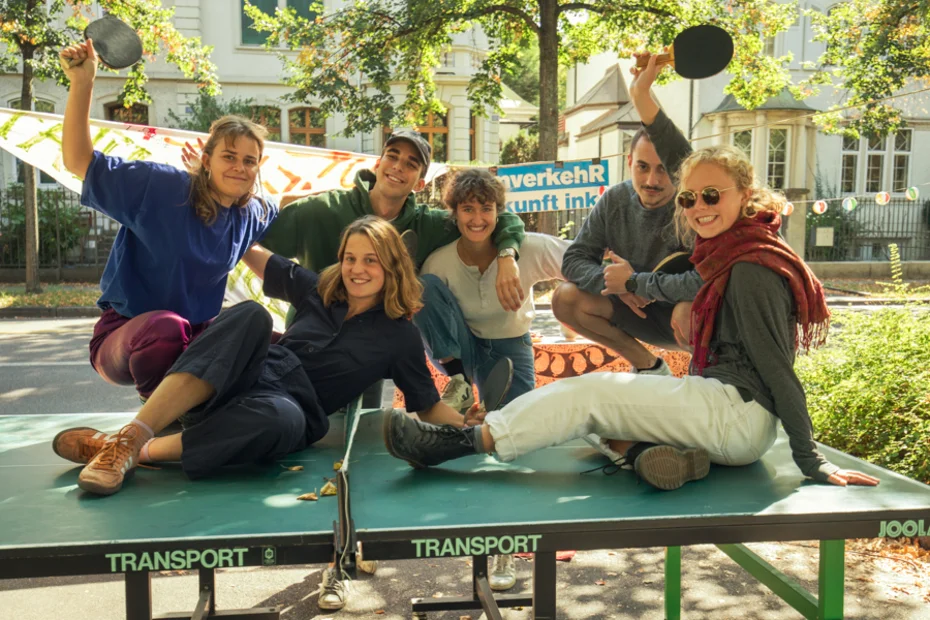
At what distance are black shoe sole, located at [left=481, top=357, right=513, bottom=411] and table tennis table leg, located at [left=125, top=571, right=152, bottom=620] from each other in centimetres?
169

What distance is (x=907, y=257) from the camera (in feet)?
72.0

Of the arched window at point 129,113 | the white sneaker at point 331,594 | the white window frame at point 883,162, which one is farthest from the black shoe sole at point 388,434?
the white window frame at point 883,162

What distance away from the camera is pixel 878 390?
482 cm

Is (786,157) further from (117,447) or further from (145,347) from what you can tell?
(117,447)

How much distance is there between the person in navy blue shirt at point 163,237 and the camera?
335 cm

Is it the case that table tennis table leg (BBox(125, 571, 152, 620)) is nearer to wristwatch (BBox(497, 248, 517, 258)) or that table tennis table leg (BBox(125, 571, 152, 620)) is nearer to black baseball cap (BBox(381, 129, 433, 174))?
wristwatch (BBox(497, 248, 517, 258))

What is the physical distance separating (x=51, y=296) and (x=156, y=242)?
13384 mm

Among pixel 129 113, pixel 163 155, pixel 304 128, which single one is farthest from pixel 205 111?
pixel 163 155

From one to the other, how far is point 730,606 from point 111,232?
18782 mm

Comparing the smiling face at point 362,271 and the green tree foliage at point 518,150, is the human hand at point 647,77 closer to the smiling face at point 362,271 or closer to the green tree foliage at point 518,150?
the smiling face at point 362,271

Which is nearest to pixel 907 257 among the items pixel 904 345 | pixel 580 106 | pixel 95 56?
pixel 580 106

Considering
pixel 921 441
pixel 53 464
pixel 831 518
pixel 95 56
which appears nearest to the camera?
pixel 831 518

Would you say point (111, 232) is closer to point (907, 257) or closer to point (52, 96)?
point (52, 96)

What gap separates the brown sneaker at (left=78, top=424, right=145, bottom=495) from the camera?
2.45 meters
